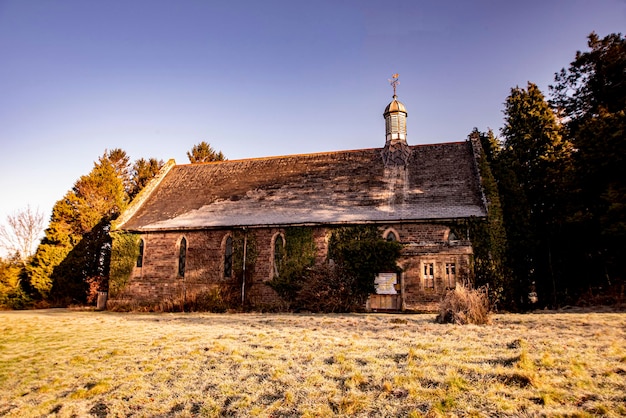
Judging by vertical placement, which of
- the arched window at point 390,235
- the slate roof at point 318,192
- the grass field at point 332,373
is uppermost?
the slate roof at point 318,192

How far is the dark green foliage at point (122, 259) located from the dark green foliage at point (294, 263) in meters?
Answer: 8.97

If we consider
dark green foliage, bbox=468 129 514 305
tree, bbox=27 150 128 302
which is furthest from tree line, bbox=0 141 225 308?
dark green foliage, bbox=468 129 514 305

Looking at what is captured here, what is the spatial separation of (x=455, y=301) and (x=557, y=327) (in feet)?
9.09

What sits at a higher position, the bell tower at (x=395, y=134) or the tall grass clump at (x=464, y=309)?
the bell tower at (x=395, y=134)

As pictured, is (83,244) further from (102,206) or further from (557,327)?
(557,327)

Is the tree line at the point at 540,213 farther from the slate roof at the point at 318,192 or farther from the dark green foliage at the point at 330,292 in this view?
the dark green foliage at the point at 330,292

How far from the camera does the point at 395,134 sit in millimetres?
27141

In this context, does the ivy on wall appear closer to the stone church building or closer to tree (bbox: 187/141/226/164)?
the stone church building

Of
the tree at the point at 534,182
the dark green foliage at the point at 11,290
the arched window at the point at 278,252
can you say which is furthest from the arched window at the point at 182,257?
the tree at the point at 534,182

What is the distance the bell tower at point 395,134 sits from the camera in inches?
1020

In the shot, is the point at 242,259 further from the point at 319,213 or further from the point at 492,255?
the point at 492,255

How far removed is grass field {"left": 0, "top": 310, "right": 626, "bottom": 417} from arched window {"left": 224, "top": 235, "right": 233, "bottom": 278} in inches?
426

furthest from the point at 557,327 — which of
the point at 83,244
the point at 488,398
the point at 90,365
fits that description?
the point at 83,244

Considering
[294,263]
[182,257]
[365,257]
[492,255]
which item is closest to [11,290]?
[182,257]
